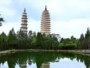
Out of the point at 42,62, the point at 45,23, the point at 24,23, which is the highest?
the point at 45,23

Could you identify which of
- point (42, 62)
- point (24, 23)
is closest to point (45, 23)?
point (24, 23)

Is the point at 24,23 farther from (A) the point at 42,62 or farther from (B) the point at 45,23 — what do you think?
(A) the point at 42,62

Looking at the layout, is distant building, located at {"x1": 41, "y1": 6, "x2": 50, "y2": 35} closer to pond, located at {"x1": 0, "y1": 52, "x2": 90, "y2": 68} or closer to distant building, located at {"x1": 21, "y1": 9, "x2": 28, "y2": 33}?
distant building, located at {"x1": 21, "y1": 9, "x2": 28, "y2": 33}

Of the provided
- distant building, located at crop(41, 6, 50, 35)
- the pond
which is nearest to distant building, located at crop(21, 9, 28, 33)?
distant building, located at crop(41, 6, 50, 35)

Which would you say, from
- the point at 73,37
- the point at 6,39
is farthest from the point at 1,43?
the point at 73,37

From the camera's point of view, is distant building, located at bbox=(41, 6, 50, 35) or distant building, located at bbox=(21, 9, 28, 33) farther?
distant building, located at bbox=(41, 6, 50, 35)

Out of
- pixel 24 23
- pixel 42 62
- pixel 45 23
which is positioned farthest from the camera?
pixel 45 23

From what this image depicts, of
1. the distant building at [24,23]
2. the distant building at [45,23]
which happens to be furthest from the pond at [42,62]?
the distant building at [45,23]

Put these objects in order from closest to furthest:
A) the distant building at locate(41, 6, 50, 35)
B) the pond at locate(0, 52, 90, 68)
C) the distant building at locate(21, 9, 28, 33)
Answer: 1. the pond at locate(0, 52, 90, 68)
2. the distant building at locate(21, 9, 28, 33)
3. the distant building at locate(41, 6, 50, 35)

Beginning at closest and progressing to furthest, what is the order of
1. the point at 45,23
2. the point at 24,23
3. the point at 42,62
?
the point at 42,62
the point at 24,23
the point at 45,23

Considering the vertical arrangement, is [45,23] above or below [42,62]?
above

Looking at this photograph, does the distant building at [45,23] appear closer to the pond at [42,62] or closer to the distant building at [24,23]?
the distant building at [24,23]

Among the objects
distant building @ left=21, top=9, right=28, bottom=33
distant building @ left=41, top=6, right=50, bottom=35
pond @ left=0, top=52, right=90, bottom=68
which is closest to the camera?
pond @ left=0, top=52, right=90, bottom=68

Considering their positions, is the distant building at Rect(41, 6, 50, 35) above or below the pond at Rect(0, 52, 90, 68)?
above
